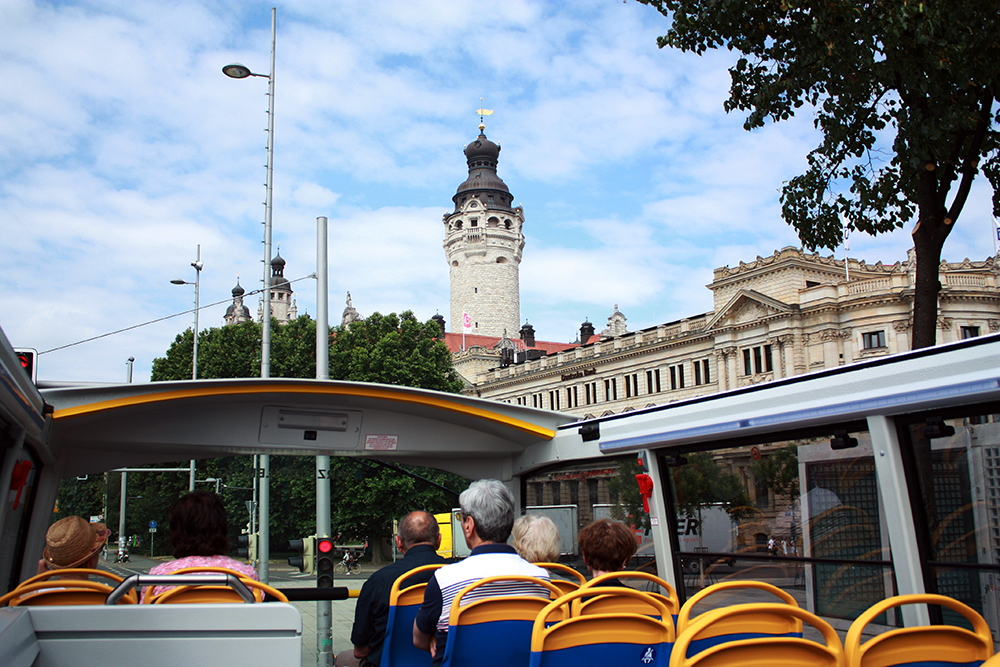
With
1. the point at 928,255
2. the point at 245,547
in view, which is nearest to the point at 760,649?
the point at 245,547

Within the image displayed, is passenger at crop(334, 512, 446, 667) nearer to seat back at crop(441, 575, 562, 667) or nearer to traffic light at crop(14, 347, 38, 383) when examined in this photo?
seat back at crop(441, 575, 562, 667)

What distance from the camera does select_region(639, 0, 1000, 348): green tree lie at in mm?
11258

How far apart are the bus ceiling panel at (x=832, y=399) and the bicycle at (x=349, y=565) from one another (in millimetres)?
45140

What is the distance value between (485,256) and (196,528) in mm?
129794

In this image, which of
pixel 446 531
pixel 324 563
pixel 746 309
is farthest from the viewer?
pixel 746 309

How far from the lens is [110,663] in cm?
311

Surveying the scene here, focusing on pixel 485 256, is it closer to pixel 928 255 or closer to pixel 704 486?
pixel 928 255

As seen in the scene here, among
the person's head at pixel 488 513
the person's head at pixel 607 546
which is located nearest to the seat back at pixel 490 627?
the person's head at pixel 488 513

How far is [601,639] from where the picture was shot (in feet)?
12.8

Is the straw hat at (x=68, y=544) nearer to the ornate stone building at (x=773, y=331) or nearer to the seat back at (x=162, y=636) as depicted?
the seat back at (x=162, y=636)

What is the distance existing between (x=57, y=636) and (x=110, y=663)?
207 millimetres

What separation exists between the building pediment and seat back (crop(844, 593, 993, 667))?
60.9 metres

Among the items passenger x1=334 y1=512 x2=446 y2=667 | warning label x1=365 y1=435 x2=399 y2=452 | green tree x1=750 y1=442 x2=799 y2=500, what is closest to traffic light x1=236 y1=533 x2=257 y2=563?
warning label x1=365 y1=435 x2=399 y2=452

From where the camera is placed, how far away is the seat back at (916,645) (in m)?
3.27
